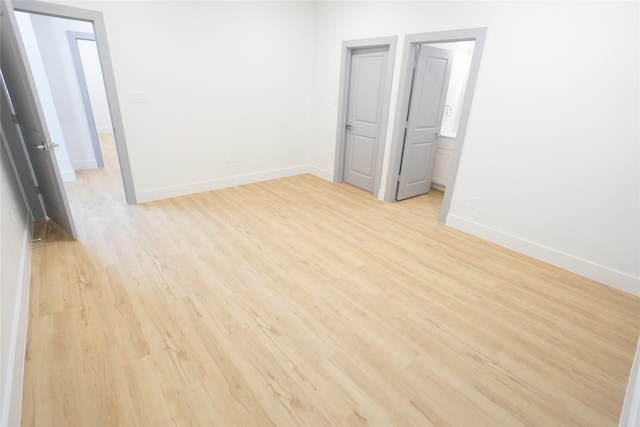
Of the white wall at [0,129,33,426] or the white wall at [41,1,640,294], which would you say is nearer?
the white wall at [0,129,33,426]

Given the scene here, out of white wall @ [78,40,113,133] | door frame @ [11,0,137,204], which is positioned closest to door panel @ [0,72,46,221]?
door frame @ [11,0,137,204]

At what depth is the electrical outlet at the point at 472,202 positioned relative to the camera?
3.40m

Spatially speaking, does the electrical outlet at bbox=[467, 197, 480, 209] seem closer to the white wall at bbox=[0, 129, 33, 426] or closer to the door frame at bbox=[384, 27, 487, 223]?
the door frame at bbox=[384, 27, 487, 223]

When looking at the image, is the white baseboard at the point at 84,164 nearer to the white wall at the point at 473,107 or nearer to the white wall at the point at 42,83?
the white wall at the point at 42,83

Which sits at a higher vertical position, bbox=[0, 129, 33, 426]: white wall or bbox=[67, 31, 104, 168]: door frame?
bbox=[67, 31, 104, 168]: door frame

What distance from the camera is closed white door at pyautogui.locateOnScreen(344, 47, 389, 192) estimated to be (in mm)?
4192

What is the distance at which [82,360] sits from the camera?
170 cm

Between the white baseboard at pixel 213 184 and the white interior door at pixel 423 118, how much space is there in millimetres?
1969

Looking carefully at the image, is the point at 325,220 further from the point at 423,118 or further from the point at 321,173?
the point at 423,118

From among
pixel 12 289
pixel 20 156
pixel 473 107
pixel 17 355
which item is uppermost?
pixel 473 107

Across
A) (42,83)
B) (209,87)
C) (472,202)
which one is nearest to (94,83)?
(42,83)

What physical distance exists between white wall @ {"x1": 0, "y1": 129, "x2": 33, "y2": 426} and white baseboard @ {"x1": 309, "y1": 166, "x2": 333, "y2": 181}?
3828mm

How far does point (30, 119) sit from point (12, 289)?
5.25ft

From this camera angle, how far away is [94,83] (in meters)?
8.24
